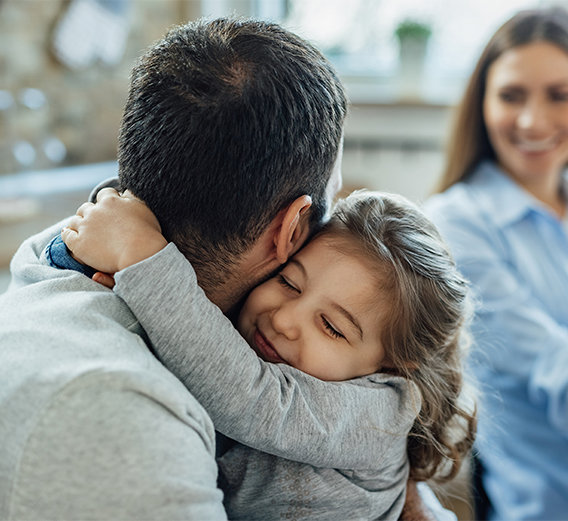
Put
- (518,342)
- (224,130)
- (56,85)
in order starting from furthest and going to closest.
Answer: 1. (56,85)
2. (518,342)
3. (224,130)

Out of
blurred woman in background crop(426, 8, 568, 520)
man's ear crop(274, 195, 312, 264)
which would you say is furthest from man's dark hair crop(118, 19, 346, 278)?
blurred woman in background crop(426, 8, 568, 520)

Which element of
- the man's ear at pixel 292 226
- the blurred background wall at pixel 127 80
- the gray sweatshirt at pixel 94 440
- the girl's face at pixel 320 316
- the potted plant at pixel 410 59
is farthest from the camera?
the potted plant at pixel 410 59

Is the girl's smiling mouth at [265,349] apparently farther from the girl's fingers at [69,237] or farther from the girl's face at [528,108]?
the girl's face at [528,108]

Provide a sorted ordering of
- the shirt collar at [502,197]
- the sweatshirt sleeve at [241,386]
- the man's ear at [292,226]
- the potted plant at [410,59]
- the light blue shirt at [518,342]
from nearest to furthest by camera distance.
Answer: the sweatshirt sleeve at [241,386], the man's ear at [292,226], the light blue shirt at [518,342], the shirt collar at [502,197], the potted plant at [410,59]

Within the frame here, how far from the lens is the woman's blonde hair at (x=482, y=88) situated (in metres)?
1.93

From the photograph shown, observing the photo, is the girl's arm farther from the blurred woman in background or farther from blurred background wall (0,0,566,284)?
blurred background wall (0,0,566,284)

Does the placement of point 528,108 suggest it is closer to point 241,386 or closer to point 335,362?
point 335,362

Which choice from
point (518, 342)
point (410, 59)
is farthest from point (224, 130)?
point (410, 59)

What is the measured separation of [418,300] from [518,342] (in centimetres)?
80

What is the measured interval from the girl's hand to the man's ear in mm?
165

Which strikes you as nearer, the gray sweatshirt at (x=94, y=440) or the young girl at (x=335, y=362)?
the gray sweatshirt at (x=94, y=440)

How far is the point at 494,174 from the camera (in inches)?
79.6

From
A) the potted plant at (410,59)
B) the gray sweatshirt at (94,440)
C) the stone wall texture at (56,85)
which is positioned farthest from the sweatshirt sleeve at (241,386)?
the potted plant at (410,59)

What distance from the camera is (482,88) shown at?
206 cm
